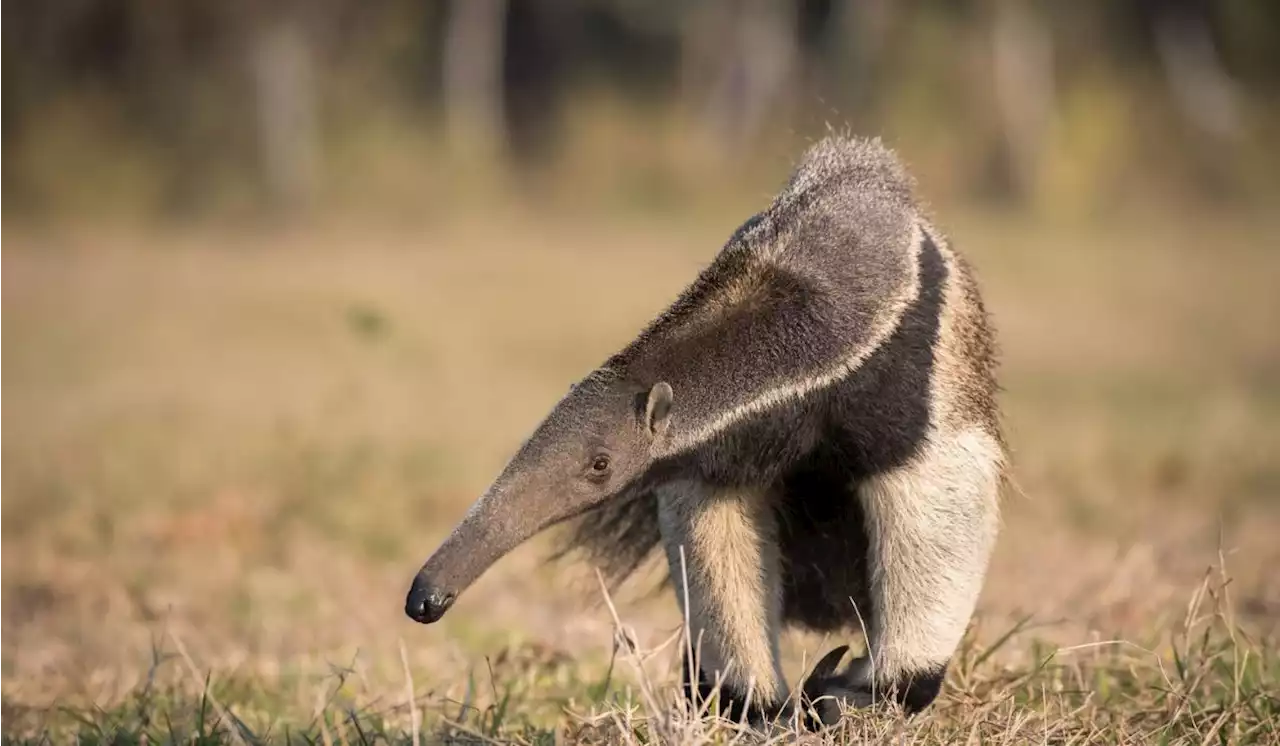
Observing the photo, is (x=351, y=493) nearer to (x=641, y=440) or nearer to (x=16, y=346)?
(x=641, y=440)

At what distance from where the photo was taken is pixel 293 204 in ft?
71.9

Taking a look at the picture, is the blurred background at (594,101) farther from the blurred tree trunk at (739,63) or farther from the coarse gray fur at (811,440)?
the coarse gray fur at (811,440)

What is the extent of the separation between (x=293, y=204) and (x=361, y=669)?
18.8 m

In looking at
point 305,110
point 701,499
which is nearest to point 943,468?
point 701,499

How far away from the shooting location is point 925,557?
349 centimetres

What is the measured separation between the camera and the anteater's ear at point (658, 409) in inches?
124

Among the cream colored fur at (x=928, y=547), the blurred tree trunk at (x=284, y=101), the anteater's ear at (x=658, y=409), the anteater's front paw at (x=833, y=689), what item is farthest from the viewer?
the blurred tree trunk at (x=284, y=101)

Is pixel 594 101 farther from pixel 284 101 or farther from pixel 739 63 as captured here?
pixel 284 101

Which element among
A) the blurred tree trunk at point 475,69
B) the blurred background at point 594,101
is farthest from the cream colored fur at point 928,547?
the blurred tree trunk at point 475,69

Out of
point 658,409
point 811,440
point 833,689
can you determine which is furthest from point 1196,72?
point 658,409

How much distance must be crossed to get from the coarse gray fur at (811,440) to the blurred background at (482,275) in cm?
82

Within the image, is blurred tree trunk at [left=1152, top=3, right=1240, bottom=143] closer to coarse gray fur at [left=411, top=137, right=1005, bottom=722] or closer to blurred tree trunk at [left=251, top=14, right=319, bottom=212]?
blurred tree trunk at [left=251, top=14, right=319, bottom=212]

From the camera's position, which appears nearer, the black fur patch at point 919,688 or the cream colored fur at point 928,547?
the cream colored fur at point 928,547

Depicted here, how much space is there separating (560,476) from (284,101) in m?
20.8
